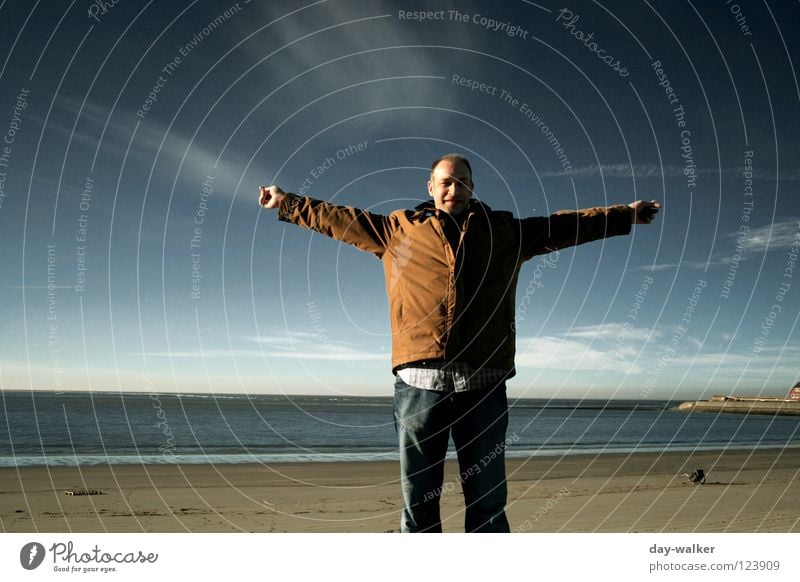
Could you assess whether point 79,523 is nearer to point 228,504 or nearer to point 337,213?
point 228,504

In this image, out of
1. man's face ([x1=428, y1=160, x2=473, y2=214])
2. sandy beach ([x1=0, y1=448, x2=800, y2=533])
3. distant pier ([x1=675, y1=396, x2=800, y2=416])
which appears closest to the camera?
man's face ([x1=428, y1=160, x2=473, y2=214])

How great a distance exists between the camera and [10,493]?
9.79 m

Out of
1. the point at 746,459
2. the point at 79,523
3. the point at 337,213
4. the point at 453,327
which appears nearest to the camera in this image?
the point at 453,327

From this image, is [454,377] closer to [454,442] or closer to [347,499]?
[454,442]

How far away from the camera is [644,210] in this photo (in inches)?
146

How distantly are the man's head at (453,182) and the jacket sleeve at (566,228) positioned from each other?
0.41m

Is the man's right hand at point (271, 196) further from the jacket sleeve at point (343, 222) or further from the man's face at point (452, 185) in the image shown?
the man's face at point (452, 185)

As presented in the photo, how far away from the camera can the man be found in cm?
331

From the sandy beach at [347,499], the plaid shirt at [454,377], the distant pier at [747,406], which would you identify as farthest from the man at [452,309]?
the distant pier at [747,406]

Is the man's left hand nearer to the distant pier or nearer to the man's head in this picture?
the man's head

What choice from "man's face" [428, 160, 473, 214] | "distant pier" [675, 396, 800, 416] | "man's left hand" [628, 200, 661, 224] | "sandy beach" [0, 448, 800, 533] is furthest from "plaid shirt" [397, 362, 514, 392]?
"distant pier" [675, 396, 800, 416]

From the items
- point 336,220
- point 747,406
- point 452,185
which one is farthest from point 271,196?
point 747,406

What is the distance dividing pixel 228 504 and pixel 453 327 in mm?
7392
